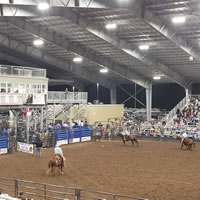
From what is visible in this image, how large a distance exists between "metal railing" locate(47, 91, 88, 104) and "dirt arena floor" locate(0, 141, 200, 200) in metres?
Result: 9.56

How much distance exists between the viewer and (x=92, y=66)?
147 ft

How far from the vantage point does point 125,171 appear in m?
17.0

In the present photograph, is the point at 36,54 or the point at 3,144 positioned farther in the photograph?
the point at 36,54

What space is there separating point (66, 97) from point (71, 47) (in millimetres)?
5470

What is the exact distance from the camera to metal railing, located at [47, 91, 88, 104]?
110 ft

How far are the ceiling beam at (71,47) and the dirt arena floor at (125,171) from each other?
37.3 ft

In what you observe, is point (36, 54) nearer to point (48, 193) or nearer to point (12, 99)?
point (12, 99)

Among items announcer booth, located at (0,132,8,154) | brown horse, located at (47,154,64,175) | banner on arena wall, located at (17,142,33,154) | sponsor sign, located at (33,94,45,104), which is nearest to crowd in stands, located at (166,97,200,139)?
sponsor sign, located at (33,94,45,104)

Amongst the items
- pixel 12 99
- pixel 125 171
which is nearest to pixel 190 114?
pixel 12 99

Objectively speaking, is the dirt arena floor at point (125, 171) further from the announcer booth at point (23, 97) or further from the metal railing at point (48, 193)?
the announcer booth at point (23, 97)

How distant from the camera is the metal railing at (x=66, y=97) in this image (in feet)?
110

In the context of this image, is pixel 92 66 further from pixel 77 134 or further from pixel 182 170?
pixel 182 170

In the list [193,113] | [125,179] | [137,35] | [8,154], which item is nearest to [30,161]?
[8,154]

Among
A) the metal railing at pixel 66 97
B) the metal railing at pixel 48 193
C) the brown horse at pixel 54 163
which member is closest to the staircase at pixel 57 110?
the metal railing at pixel 66 97
